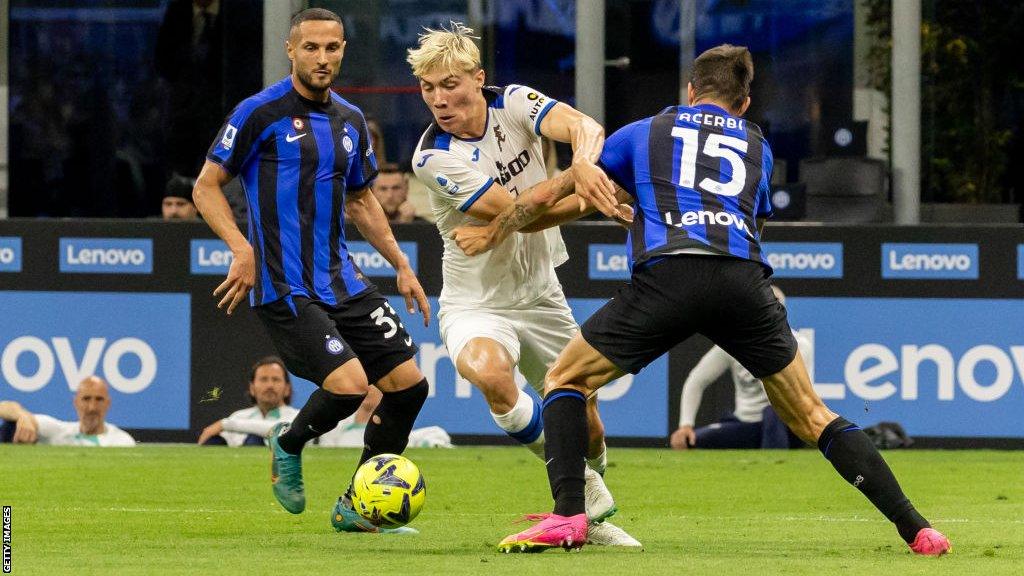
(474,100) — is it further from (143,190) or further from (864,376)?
(143,190)

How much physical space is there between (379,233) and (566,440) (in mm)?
1917

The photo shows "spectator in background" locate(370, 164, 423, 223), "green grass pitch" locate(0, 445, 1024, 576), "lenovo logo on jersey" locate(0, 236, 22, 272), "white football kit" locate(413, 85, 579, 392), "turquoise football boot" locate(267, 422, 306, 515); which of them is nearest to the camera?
"green grass pitch" locate(0, 445, 1024, 576)

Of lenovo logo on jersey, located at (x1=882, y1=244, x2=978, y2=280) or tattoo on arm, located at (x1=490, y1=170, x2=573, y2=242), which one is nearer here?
tattoo on arm, located at (x1=490, y1=170, x2=573, y2=242)

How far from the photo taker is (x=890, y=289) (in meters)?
13.3

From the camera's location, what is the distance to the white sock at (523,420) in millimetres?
8000

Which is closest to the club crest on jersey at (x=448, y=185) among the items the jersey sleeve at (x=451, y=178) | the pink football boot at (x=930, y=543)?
the jersey sleeve at (x=451, y=178)

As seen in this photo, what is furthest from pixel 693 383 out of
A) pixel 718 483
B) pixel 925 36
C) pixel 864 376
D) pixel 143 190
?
pixel 143 190

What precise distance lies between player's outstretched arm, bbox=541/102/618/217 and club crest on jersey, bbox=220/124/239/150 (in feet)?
4.45

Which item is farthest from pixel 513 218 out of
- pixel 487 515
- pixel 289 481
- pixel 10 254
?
pixel 10 254

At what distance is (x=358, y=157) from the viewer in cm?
848

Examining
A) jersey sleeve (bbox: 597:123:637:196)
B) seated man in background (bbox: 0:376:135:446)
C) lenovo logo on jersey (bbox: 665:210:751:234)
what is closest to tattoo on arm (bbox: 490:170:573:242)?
jersey sleeve (bbox: 597:123:637:196)

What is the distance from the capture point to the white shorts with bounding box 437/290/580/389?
8.22 m

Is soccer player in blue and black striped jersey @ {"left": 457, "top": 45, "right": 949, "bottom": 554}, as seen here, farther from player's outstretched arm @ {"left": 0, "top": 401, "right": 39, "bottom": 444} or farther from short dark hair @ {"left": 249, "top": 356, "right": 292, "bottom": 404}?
player's outstretched arm @ {"left": 0, "top": 401, "right": 39, "bottom": 444}

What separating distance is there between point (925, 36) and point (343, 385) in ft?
33.7
